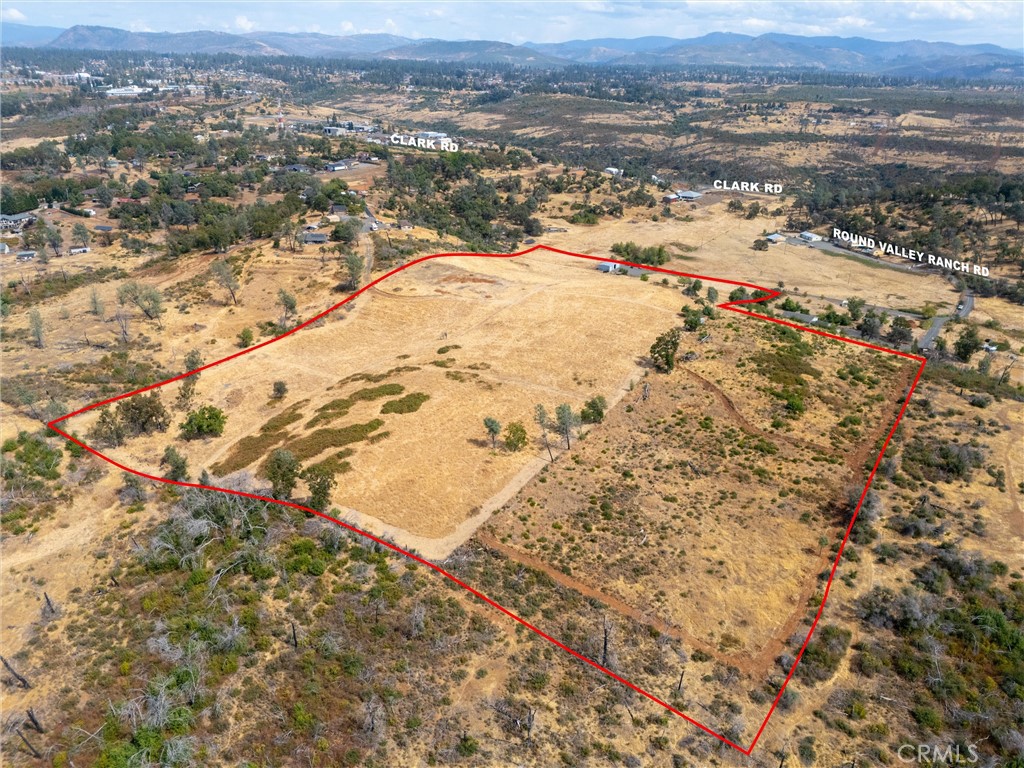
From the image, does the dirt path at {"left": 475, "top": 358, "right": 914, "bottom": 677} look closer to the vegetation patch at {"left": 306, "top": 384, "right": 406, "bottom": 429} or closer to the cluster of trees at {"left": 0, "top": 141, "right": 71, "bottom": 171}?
the vegetation patch at {"left": 306, "top": 384, "right": 406, "bottom": 429}

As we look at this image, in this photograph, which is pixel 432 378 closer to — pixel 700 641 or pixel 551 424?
pixel 551 424

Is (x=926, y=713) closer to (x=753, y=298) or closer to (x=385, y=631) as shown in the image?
(x=385, y=631)

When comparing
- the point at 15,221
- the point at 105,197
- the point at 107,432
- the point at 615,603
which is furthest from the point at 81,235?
the point at 615,603

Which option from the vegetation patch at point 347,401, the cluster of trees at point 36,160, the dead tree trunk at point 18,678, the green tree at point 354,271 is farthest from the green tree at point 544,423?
the cluster of trees at point 36,160

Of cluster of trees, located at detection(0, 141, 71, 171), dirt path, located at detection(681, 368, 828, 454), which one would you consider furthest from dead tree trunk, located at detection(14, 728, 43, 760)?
cluster of trees, located at detection(0, 141, 71, 171)

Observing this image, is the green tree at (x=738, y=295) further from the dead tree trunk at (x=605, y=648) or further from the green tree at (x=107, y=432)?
the green tree at (x=107, y=432)
